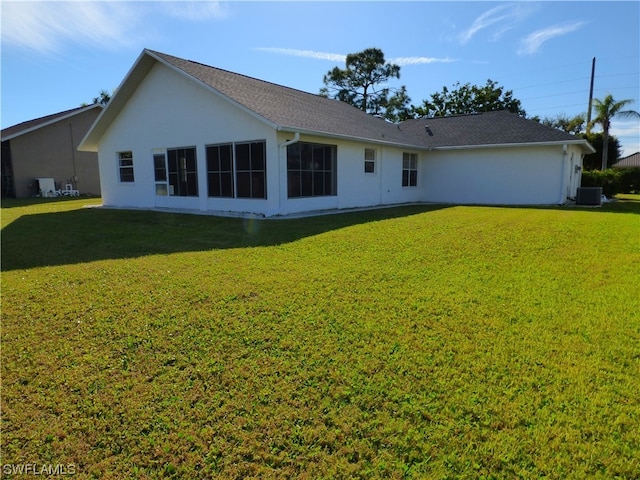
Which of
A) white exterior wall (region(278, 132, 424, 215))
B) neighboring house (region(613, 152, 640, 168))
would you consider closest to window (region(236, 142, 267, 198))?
white exterior wall (region(278, 132, 424, 215))

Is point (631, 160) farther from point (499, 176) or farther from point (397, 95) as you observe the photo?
point (499, 176)

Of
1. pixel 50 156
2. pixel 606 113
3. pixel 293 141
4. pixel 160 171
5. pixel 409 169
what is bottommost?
pixel 160 171

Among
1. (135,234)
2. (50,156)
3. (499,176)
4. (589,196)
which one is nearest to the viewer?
(135,234)

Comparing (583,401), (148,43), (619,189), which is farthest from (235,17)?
(619,189)

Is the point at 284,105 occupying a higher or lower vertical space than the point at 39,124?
lower

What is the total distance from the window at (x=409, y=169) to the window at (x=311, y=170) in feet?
17.9

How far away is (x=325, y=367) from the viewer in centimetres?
316

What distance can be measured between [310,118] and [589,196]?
41.0 feet

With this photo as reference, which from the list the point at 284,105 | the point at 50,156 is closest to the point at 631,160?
the point at 284,105

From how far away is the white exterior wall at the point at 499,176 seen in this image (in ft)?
54.4

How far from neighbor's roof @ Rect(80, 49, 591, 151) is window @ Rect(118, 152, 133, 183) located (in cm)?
156

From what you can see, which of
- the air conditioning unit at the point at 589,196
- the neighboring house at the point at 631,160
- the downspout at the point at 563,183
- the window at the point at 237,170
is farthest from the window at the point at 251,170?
the neighboring house at the point at 631,160

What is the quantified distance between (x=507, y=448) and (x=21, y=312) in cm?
496

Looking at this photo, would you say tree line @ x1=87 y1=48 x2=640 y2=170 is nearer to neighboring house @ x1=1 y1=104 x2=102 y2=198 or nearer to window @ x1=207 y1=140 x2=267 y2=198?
neighboring house @ x1=1 y1=104 x2=102 y2=198
